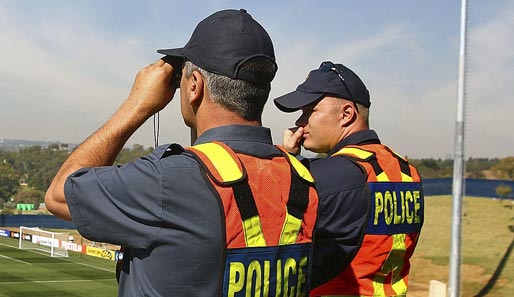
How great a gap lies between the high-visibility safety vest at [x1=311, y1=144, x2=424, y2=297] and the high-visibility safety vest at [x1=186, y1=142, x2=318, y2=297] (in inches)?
38.2

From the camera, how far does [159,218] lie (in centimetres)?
184

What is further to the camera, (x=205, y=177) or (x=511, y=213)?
(x=511, y=213)

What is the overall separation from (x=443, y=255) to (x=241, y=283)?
21.9 m

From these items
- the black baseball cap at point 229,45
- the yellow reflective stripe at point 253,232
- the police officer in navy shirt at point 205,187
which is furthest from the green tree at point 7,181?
the yellow reflective stripe at point 253,232

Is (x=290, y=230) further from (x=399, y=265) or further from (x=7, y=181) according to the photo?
(x=7, y=181)

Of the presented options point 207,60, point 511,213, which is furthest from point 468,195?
point 207,60

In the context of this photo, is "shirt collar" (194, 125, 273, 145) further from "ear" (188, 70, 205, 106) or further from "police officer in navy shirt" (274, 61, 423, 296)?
"police officer in navy shirt" (274, 61, 423, 296)

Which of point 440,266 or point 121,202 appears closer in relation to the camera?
point 121,202

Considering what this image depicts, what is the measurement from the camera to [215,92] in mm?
2031

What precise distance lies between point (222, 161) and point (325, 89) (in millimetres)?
1618

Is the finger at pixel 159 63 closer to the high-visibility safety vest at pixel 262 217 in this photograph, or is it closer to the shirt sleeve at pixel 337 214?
the high-visibility safety vest at pixel 262 217

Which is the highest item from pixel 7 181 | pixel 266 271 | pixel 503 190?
pixel 266 271

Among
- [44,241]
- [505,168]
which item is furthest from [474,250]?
[44,241]

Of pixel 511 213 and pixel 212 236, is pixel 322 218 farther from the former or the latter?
pixel 511 213
